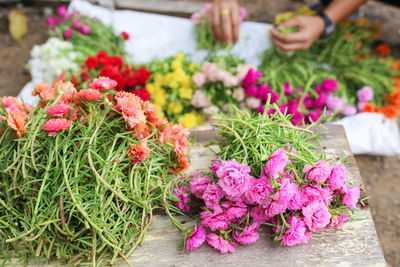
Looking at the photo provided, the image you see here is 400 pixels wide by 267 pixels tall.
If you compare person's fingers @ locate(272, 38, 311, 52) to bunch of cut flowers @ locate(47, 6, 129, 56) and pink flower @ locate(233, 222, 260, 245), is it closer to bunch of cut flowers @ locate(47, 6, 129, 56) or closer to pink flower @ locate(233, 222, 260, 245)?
bunch of cut flowers @ locate(47, 6, 129, 56)

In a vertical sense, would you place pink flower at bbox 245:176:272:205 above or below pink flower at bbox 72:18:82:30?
below

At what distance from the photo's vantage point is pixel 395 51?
274 cm

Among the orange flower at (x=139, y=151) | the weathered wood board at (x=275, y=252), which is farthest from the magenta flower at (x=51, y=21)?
the weathered wood board at (x=275, y=252)

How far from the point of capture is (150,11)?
2.72 metres

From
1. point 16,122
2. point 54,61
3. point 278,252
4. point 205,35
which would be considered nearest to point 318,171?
point 278,252

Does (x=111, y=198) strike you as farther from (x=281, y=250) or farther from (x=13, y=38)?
(x=13, y=38)

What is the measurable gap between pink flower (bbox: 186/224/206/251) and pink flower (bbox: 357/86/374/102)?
5.05 ft

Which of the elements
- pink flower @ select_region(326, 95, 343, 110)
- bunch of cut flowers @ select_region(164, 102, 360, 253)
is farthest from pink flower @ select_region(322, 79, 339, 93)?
bunch of cut flowers @ select_region(164, 102, 360, 253)

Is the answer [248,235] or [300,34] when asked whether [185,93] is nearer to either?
[300,34]

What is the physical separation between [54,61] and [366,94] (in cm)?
194

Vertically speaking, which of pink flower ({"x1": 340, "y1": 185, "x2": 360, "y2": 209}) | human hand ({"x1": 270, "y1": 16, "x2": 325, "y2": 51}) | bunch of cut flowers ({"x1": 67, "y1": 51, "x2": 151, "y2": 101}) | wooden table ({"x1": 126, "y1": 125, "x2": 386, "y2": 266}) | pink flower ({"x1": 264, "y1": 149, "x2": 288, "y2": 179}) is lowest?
wooden table ({"x1": 126, "y1": 125, "x2": 386, "y2": 266})

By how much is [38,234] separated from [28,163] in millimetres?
226

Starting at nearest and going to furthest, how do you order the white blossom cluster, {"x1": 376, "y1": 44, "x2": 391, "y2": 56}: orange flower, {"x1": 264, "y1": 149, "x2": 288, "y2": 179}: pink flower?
{"x1": 264, "y1": 149, "x2": 288, "y2": 179}: pink flower → the white blossom cluster → {"x1": 376, "y1": 44, "x2": 391, "y2": 56}: orange flower

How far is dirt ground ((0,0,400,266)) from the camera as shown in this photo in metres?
1.96
